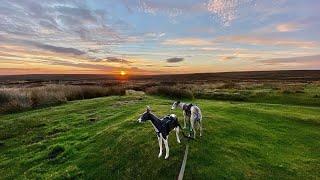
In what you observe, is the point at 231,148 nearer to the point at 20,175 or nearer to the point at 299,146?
the point at 299,146

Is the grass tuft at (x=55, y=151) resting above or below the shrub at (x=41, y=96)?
below

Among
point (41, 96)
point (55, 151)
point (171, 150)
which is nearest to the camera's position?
point (171, 150)

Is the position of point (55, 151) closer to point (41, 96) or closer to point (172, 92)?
point (41, 96)

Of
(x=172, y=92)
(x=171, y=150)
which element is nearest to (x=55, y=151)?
(x=171, y=150)

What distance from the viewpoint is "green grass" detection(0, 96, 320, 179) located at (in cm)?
1555

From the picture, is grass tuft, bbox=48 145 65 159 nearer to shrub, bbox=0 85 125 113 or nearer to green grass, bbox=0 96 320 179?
green grass, bbox=0 96 320 179

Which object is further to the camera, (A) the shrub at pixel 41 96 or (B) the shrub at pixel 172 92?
(B) the shrub at pixel 172 92

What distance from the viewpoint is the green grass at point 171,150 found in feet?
51.0

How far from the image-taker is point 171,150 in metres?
16.9

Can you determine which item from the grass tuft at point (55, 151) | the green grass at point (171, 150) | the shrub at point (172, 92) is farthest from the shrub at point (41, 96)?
the grass tuft at point (55, 151)

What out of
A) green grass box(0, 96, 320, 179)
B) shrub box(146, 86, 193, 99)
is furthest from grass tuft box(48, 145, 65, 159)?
shrub box(146, 86, 193, 99)

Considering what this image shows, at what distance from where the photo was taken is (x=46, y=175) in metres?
18.5

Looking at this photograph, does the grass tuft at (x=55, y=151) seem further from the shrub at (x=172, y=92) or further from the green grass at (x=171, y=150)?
the shrub at (x=172, y=92)

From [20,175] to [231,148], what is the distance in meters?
12.5
